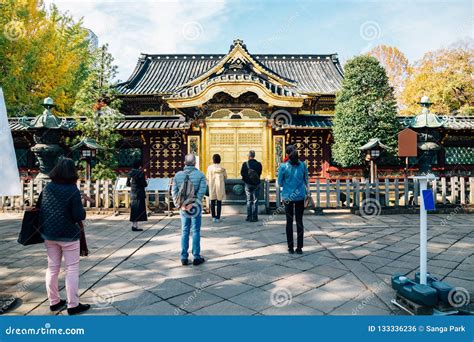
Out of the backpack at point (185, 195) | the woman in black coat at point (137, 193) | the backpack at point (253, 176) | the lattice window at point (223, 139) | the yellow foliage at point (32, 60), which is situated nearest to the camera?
the backpack at point (185, 195)

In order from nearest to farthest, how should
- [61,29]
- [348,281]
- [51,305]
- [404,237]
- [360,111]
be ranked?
[51,305]
[348,281]
[404,237]
[360,111]
[61,29]

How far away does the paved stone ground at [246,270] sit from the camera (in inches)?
129

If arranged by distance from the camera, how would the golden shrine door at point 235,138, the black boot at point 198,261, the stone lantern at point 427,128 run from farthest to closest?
the golden shrine door at point 235,138
the stone lantern at point 427,128
the black boot at point 198,261

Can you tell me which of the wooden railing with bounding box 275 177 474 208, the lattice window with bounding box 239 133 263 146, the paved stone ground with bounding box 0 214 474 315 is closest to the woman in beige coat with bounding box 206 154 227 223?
the paved stone ground with bounding box 0 214 474 315

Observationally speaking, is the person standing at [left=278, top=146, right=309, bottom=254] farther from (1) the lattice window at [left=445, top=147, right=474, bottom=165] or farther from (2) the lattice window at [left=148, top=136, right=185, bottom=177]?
(1) the lattice window at [left=445, top=147, right=474, bottom=165]

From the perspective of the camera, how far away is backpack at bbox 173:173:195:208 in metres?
4.47

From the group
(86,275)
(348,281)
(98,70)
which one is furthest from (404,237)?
(98,70)

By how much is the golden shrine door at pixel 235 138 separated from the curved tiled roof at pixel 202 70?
645 centimetres

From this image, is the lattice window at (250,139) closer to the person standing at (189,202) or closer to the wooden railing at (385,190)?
the wooden railing at (385,190)

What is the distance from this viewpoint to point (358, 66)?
12.1m

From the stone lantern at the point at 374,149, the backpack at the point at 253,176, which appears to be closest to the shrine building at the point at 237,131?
the stone lantern at the point at 374,149

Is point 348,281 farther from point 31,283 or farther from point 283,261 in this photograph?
point 31,283

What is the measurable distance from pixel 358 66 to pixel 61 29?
60.9 feet

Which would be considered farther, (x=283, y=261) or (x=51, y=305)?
(x=283, y=261)
